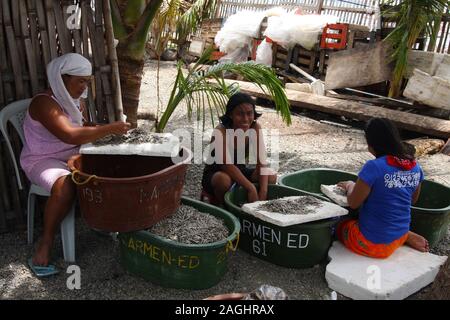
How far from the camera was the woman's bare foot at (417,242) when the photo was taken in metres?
3.33

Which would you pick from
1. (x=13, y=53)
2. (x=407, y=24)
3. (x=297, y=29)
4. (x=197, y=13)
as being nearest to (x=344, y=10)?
(x=297, y=29)

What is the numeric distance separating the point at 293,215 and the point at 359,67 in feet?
21.1

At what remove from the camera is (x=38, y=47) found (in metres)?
3.35

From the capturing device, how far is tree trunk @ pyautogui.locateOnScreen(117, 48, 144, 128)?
4.11 m

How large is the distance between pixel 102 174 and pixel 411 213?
233cm

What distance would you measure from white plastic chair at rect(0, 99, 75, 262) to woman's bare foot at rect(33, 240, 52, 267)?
11 cm

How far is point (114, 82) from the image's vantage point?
3.71 metres

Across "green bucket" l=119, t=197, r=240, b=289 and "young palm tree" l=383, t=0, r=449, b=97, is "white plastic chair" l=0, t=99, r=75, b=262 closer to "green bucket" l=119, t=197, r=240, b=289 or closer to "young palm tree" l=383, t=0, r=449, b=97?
"green bucket" l=119, t=197, r=240, b=289

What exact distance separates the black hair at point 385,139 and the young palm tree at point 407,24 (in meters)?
5.35

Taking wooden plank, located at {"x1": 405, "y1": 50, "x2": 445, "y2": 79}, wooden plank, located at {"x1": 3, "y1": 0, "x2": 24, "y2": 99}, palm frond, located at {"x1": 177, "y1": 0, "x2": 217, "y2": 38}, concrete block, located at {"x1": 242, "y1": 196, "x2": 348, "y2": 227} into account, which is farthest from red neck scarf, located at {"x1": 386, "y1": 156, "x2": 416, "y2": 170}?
wooden plank, located at {"x1": 405, "y1": 50, "x2": 445, "y2": 79}

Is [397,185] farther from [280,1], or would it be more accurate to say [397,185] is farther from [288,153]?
[280,1]

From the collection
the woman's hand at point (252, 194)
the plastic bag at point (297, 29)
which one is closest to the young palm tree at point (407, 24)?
the plastic bag at point (297, 29)

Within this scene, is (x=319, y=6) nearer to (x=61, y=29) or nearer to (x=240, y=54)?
(x=240, y=54)

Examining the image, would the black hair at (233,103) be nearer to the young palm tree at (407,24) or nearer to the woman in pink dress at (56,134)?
the woman in pink dress at (56,134)
